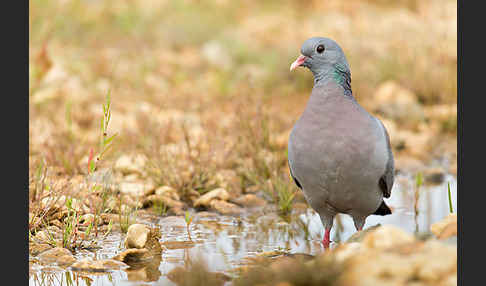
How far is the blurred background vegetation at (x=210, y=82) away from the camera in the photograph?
19.1ft

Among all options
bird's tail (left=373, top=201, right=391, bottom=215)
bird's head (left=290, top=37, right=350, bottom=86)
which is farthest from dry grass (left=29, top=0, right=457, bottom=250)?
bird's head (left=290, top=37, right=350, bottom=86)

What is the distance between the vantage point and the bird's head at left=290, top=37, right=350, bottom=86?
13.5 feet

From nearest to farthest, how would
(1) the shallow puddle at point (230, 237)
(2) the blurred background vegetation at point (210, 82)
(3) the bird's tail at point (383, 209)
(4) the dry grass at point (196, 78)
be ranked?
(1) the shallow puddle at point (230, 237) < (3) the bird's tail at point (383, 209) < (4) the dry grass at point (196, 78) < (2) the blurred background vegetation at point (210, 82)

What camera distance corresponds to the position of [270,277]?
2910mm

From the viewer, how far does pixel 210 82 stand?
927 centimetres

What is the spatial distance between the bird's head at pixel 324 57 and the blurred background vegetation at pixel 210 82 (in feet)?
4.45

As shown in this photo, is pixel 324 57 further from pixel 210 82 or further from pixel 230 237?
pixel 210 82

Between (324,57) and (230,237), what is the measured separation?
136 centimetres

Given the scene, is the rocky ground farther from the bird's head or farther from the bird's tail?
the bird's head

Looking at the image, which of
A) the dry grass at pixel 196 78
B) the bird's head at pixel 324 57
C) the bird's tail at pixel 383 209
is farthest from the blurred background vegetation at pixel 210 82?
the bird's head at pixel 324 57

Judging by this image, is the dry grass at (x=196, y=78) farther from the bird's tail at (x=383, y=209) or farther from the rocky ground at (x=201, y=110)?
the bird's tail at (x=383, y=209)

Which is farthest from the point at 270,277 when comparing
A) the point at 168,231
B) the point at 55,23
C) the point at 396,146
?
the point at 55,23

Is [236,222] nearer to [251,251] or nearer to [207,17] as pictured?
[251,251]

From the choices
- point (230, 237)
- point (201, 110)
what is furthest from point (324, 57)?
point (201, 110)
